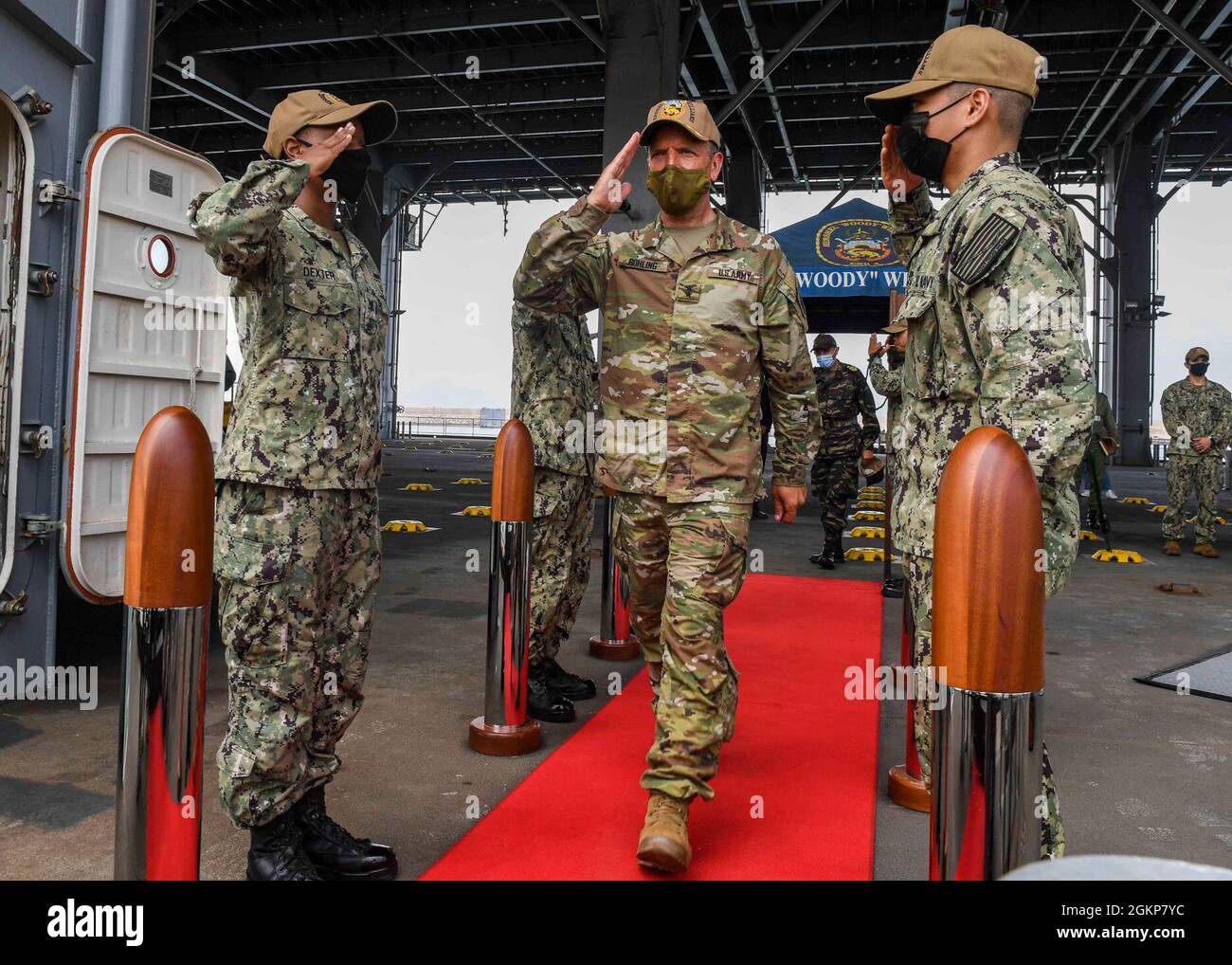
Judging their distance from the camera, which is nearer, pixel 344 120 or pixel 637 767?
pixel 344 120

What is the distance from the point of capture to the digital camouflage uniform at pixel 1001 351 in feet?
6.26

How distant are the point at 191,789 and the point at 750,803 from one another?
1.81 meters

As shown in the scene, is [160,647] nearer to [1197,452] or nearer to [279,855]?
[279,855]

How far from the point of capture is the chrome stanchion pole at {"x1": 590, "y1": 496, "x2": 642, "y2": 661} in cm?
482

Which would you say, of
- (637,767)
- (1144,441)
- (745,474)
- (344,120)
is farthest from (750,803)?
(1144,441)

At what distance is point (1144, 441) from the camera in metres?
22.5

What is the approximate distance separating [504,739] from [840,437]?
5.61 m

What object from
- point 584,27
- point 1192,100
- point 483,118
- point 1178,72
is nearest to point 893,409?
point 584,27

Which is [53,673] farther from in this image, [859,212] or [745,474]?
[859,212]

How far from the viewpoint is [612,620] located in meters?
4.91

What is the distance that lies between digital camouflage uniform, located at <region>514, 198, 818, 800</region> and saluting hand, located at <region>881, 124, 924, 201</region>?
46 centimetres

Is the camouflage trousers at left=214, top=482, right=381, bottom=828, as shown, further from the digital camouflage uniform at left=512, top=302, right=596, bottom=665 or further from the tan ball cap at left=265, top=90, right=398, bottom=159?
the digital camouflage uniform at left=512, top=302, right=596, bottom=665

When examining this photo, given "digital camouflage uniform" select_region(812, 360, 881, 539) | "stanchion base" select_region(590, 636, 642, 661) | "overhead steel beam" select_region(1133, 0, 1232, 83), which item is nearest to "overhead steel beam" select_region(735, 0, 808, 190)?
"overhead steel beam" select_region(1133, 0, 1232, 83)

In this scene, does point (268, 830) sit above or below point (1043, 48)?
below
